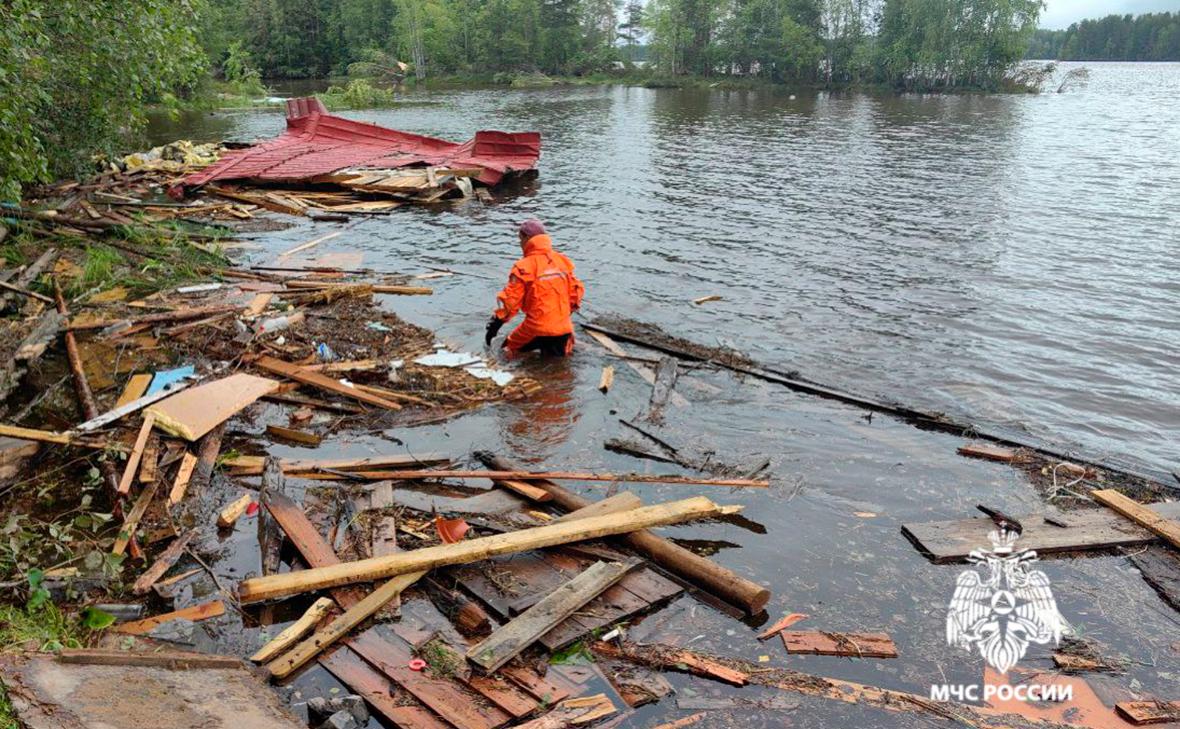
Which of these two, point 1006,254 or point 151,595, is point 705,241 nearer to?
point 1006,254

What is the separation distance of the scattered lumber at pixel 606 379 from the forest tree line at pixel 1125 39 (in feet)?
462

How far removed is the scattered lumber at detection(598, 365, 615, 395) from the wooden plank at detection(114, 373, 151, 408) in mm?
5072

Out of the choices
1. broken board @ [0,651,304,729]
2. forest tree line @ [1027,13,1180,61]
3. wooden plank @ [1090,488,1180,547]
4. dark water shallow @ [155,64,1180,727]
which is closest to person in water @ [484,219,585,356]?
dark water shallow @ [155,64,1180,727]

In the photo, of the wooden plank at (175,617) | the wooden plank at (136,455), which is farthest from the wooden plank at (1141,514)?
the wooden plank at (136,455)

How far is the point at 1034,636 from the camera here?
5.21 metres

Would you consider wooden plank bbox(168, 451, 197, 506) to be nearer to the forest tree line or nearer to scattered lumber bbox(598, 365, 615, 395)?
scattered lumber bbox(598, 365, 615, 395)

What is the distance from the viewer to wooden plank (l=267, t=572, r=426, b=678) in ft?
14.9

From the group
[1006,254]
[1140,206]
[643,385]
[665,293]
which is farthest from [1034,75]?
[643,385]

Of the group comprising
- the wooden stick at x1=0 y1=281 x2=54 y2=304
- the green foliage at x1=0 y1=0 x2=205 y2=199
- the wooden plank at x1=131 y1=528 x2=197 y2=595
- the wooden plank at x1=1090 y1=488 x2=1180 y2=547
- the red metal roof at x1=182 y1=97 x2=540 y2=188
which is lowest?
the wooden plank at x1=1090 y1=488 x2=1180 y2=547

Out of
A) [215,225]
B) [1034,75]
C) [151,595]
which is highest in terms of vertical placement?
[1034,75]

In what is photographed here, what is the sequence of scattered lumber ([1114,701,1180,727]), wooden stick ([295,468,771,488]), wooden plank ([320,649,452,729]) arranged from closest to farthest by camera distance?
1. wooden plank ([320,649,452,729])
2. scattered lumber ([1114,701,1180,727])
3. wooden stick ([295,468,771,488])

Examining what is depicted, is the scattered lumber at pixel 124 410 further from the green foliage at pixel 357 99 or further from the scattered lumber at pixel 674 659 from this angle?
the green foliage at pixel 357 99

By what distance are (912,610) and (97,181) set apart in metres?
22.5

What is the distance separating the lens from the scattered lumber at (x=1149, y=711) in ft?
14.5
